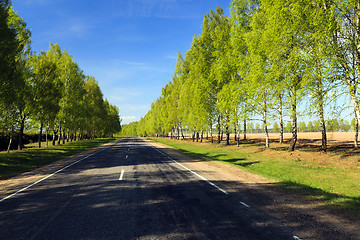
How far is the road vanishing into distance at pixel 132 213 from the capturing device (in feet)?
13.0

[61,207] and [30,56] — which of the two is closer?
[61,207]

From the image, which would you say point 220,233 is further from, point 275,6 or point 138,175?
point 275,6

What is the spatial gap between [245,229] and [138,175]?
20.4ft

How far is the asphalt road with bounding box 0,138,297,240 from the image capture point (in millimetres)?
3955

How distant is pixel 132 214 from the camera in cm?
488

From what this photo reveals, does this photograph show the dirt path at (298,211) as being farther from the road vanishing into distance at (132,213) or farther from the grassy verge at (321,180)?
the grassy verge at (321,180)

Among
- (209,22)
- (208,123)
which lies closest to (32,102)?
(208,123)

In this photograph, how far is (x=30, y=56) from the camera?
22.0 m

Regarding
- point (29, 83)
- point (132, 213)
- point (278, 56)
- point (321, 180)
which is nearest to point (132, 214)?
point (132, 213)

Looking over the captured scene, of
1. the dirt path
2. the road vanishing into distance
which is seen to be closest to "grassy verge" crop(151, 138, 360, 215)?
the dirt path

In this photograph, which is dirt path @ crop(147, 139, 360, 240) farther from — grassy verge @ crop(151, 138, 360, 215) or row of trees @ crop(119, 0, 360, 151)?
row of trees @ crop(119, 0, 360, 151)

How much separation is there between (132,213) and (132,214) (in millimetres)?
48

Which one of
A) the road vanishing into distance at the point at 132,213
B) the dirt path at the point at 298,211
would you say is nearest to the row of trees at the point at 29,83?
the road vanishing into distance at the point at 132,213

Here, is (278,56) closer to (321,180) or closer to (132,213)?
(321,180)
